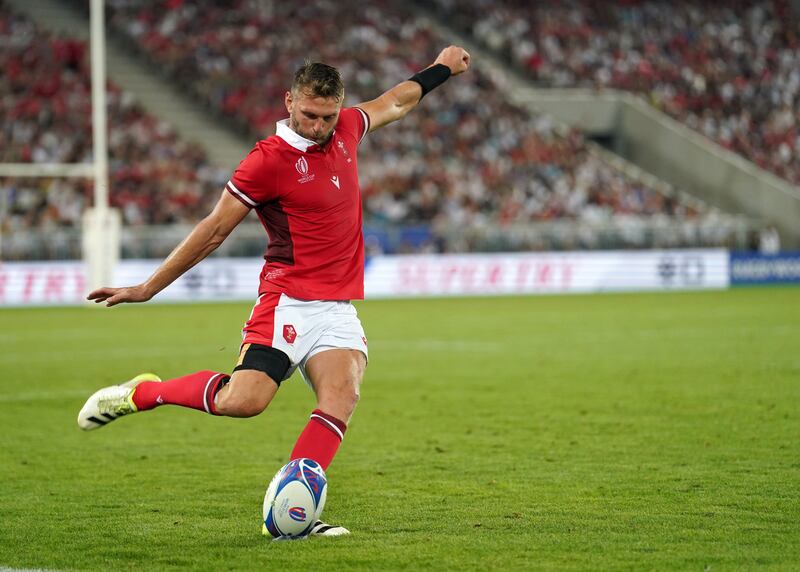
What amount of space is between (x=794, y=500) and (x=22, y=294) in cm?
2446

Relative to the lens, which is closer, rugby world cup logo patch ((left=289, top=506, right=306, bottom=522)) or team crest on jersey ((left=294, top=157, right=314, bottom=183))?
rugby world cup logo patch ((left=289, top=506, right=306, bottom=522))

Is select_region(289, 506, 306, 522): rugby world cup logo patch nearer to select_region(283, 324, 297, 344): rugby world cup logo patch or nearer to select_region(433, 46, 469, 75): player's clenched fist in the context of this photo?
select_region(283, 324, 297, 344): rugby world cup logo patch

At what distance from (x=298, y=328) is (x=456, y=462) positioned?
2.49 meters

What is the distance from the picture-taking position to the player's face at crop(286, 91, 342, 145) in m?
6.09

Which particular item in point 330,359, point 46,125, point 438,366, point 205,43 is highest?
point 205,43

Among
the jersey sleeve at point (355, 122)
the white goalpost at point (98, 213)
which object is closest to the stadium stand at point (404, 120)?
the white goalpost at point (98, 213)

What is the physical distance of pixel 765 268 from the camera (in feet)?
113

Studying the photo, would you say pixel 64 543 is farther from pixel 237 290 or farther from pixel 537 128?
pixel 537 128

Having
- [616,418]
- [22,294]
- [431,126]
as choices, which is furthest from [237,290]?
[616,418]

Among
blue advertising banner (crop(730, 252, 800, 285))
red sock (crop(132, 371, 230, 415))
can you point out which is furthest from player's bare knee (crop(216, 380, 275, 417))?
blue advertising banner (crop(730, 252, 800, 285))

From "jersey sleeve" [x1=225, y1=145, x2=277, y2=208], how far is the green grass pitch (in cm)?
161

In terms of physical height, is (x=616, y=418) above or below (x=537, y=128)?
below

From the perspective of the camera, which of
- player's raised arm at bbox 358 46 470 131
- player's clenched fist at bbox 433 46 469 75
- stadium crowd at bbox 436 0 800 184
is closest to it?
player's raised arm at bbox 358 46 470 131

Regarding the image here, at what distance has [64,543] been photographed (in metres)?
5.99
